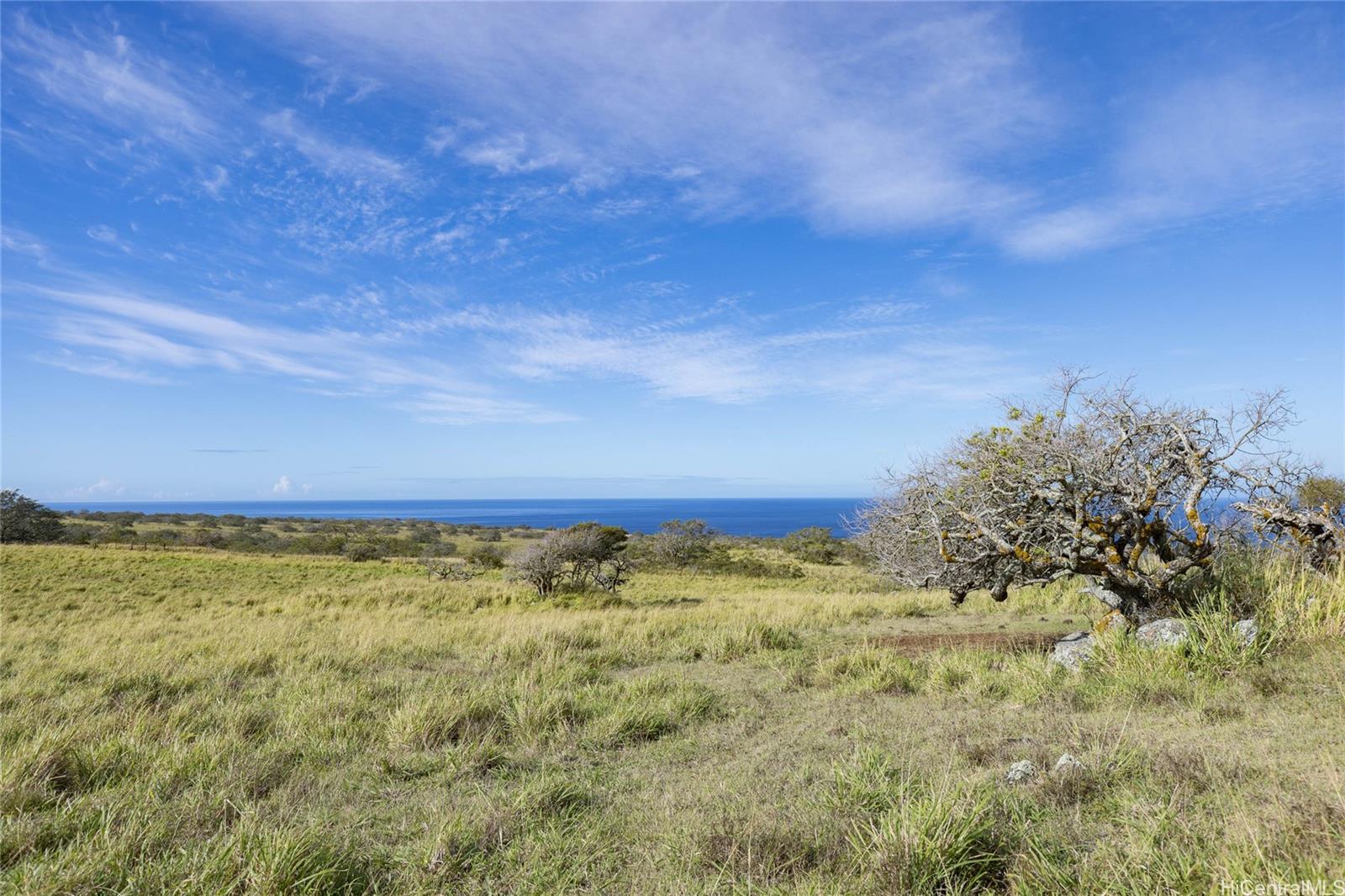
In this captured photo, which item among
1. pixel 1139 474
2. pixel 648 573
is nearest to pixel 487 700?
pixel 1139 474

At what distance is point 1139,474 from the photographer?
8.29m

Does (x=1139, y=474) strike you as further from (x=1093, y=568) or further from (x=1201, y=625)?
(x=1201, y=625)

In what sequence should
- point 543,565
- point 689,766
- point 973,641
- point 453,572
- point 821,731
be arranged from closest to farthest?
point 689,766 < point 821,731 < point 973,641 < point 543,565 < point 453,572

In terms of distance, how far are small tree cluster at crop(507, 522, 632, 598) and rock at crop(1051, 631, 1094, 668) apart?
19.6 m

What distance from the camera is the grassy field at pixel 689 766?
3.29 m

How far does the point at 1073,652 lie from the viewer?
25.5 feet

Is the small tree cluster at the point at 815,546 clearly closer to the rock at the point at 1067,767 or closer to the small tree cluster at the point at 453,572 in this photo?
the small tree cluster at the point at 453,572

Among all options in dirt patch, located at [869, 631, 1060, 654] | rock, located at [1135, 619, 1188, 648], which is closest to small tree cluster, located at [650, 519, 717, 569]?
dirt patch, located at [869, 631, 1060, 654]

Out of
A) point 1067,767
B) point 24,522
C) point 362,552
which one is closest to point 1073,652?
point 1067,767

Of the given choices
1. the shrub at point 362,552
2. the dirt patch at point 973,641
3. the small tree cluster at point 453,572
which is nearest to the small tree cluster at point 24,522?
the shrub at point 362,552

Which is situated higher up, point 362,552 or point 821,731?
point 821,731

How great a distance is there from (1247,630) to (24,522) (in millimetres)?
76585

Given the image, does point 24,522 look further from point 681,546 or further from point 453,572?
point 681,546

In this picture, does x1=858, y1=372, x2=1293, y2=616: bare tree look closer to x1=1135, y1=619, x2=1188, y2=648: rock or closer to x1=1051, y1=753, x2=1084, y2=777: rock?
x1=1135, y1=619, x2=1188, y2=648: rock
